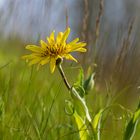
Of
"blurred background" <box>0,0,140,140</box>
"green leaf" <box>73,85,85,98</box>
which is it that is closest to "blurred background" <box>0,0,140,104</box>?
"blurred background" <box>0,0,140,140</box>

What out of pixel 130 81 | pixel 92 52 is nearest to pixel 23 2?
pixel 92 52

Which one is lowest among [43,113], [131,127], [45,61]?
[131,127]

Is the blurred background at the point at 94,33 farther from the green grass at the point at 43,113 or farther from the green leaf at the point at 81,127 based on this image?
the green leaf at the point at 81,127

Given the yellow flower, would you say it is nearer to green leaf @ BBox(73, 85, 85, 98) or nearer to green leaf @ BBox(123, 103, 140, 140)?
green leaf @ BBox(73, 85, 85, 98)

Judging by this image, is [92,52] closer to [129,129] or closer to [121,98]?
[121,98]

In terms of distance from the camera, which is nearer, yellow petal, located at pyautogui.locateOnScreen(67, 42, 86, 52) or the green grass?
yellow petal, located at pyautogui.locateOnScreen(67, 42, 86, 52)

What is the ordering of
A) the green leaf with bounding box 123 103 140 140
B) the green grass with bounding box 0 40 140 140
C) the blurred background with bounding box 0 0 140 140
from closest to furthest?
1. the green leaf with bounding box 123 103 140 140
2. the green grass with bounding box 0 40 140 140
3. the blurred background with bounding box 0 0 140 140

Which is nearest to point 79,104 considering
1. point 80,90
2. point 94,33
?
point 80,90

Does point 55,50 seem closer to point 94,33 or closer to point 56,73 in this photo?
point 94,33

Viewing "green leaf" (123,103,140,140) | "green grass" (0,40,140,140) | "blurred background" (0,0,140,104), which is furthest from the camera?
"blurred background" (0,0,140,104)

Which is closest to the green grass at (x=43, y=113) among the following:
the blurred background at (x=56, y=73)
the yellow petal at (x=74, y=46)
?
the blurred background at (x=56, y=73)

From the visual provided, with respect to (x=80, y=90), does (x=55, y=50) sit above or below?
above

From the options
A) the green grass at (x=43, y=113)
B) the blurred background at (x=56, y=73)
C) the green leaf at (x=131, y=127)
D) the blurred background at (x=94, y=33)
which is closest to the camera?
the green leaf at (x=131, y=127)
